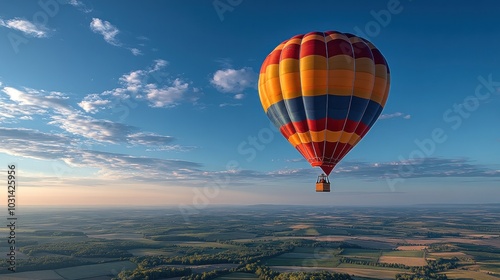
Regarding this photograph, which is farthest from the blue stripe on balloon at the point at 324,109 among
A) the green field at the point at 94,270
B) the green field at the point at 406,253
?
the green field at the point at 406,253

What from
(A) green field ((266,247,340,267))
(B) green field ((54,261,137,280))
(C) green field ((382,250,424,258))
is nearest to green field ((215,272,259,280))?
(A) green field ((266,247,340,267))

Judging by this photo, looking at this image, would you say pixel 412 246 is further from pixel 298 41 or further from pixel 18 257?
pixel 18 257

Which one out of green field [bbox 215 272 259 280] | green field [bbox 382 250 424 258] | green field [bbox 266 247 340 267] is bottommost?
green field [bbox 382 250 424 258]

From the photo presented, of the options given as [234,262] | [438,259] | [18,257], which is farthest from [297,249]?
[18,257]

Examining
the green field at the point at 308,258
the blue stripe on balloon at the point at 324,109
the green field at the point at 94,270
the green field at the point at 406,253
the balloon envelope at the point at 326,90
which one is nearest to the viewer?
the balloon envelope at the point at 326,90

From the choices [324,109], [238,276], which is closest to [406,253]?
[238,276]

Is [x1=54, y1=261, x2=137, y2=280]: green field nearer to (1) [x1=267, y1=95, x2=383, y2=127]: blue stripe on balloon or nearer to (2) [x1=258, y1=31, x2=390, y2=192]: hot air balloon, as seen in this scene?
(1) [x1=267, y1=95, x2=383, y2=127]: blue stripe on balloon

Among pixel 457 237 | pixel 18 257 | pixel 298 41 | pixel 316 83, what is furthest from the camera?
pixel 457 237

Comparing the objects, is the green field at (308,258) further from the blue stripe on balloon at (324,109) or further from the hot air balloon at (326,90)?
the blue stripe on balloon at (324,109)
